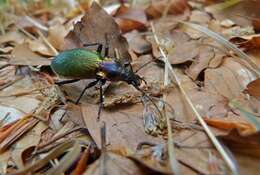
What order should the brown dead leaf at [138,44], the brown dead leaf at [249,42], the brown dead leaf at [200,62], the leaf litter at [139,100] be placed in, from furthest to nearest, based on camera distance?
the brown dead leaf at [138,44]
the brown dead leaf at [249,42]
the brown dead leaf at [200,62]
the leaf litter at [139,100]

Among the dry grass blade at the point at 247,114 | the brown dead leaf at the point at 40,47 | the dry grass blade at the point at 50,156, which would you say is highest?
the brown dead leaf at the point at 40,47

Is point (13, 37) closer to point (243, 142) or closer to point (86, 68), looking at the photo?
point (86, 68)

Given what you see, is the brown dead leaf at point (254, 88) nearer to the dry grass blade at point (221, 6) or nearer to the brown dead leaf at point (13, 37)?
the dry grass blade at point (221, 6)

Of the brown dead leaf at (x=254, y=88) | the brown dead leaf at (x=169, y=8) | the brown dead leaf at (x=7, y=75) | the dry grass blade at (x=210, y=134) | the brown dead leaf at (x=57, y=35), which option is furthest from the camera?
the brown dead leaf at (x=169, y=8)

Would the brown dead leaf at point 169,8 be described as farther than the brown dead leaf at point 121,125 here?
Yes

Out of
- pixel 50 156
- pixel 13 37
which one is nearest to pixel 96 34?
pixel 13 37

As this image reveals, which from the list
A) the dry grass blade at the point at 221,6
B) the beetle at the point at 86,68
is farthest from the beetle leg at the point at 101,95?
the dry grass blade at the point at 221,6

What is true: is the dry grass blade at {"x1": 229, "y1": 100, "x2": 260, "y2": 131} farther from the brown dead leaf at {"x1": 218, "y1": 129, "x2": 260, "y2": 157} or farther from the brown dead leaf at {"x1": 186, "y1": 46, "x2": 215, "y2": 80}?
the brown dead leaf at {"x1": 186, "y1": 46, "x2": 215, "y2": 80}
